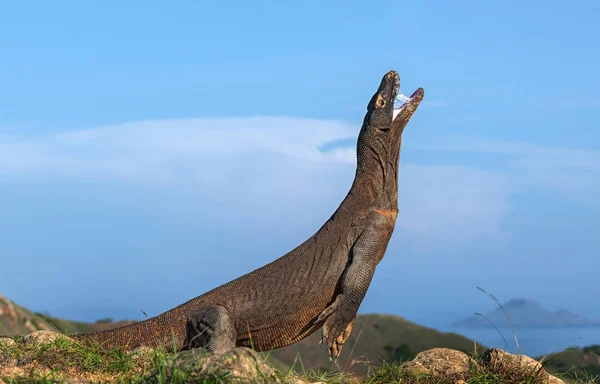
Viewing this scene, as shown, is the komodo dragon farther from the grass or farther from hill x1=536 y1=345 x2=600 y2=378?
hill x1=536 y1=345 x2=600 y2=378

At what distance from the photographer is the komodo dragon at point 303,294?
1073cm

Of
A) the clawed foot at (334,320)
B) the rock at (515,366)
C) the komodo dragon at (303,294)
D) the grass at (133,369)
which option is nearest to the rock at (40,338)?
the grass at (133,369)

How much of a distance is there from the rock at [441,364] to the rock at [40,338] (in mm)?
5204

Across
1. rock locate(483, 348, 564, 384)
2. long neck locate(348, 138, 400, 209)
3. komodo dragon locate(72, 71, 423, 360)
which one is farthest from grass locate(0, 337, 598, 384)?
long neck locate(348, 138, 400, 209)

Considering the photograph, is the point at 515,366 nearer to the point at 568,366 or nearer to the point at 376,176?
the point at 568,366

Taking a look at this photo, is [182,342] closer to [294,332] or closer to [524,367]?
[294,332]

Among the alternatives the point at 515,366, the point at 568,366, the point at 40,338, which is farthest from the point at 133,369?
the point at 568,366

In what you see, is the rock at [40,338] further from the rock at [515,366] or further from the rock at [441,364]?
the rock at [515,366]

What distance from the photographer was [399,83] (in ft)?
40.1

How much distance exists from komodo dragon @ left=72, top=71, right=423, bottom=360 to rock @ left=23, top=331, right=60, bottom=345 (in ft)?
2.55

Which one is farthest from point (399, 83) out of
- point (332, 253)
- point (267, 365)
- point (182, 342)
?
point (267, 365)

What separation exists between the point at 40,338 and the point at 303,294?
3728 mm

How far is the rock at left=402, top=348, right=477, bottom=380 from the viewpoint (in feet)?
36.4

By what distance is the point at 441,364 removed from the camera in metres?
11.5
